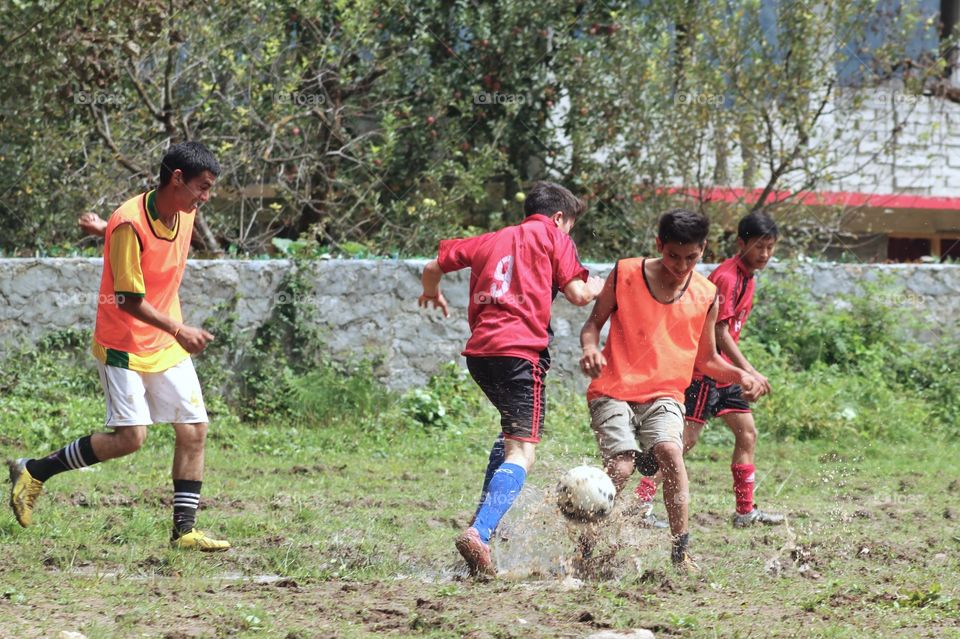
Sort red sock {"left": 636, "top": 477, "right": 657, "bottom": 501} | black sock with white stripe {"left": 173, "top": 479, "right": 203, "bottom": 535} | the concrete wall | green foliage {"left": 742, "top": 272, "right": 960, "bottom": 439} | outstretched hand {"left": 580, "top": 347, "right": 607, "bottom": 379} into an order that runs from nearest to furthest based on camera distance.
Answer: outstretched hand {"left": 580, "top": 347, "right": 607, "bottom": 379} < black sock with white stripe {"left": 173, "top": 479, "right": 203, "bottom": 535} < red sock {"left": 636, "top": 477, "right": 657, "bottom": 501} < the concrete wall < green foliage {"left": 742, "top": 272, "right": 960, "bottom": 439}

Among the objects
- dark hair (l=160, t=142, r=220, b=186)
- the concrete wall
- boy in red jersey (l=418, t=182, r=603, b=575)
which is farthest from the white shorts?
the concrete wall

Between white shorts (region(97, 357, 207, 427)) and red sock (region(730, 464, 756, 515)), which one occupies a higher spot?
white shorts (region(97, 357, 207, 427))

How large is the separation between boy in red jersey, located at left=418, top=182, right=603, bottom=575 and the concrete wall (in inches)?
175

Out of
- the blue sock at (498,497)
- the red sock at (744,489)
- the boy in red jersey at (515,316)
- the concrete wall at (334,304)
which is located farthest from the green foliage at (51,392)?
the red sock at (744,489)

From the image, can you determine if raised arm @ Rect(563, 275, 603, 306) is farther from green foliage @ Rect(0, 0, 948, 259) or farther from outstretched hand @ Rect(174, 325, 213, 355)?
green foliage @ Rect(0, 0, 948, 259)

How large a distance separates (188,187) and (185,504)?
1.47m

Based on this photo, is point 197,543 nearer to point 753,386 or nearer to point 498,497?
point 498,497

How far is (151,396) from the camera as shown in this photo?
563cm

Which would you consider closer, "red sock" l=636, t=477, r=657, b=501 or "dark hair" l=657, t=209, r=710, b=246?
"dark hair" l=657, t=209, r=710, b=246

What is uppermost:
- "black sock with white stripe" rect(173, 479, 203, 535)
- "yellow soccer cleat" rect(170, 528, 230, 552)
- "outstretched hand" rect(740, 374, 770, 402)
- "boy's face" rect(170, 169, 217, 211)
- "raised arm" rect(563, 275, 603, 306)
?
"boy's face" rect(170, 169, 217, 211)

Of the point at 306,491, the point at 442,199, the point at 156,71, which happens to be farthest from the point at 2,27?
the point at 306,491

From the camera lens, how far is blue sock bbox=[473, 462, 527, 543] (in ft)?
16.8

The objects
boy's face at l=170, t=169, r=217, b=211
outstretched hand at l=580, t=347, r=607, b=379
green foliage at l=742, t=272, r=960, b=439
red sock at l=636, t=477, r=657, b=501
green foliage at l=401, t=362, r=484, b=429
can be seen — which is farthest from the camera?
green foliage at l=742, t=272, r=960, b=439

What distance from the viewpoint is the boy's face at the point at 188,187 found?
5.47 metres
